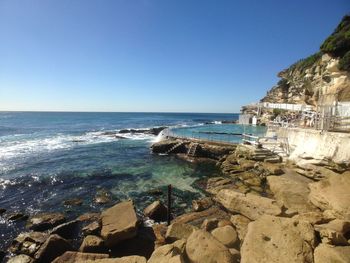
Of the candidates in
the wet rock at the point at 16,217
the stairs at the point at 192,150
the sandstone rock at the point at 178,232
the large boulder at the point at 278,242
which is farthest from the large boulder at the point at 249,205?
the stairs at the point at 192,150

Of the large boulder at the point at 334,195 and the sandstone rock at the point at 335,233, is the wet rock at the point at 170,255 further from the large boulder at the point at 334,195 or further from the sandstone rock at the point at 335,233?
the large boulder at the point at 334,195

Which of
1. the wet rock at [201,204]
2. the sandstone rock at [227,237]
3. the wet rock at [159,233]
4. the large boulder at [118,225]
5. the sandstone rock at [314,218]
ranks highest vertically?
the sandstone rock at [314,218]

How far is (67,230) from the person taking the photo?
10.4 m

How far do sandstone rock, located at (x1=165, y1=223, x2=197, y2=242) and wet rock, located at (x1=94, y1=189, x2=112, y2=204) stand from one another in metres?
6.59

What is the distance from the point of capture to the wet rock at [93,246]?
884 cm

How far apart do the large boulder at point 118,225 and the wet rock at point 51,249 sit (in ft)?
5.10

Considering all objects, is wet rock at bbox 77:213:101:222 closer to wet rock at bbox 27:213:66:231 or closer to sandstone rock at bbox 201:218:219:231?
wet rock at bbox 27:213:66:231

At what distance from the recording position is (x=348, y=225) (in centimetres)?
702

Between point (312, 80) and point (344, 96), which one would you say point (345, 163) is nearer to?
point (344, 96)

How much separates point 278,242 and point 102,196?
1152cm

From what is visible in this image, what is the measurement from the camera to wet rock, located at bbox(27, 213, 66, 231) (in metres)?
10.9

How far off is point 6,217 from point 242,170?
16.3 meters

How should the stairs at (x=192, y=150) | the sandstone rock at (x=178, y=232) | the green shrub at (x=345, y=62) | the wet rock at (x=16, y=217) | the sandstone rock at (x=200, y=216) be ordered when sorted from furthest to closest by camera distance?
the stairs at (x=192, y=150), the green shrub at (x=345, y=62), the wet rock at (x=16, y=217), the sandstone rock at (x=200, y=216), the sandstone rock at (x=178, y=232)

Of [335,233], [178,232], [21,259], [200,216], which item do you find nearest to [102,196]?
[21,259]
